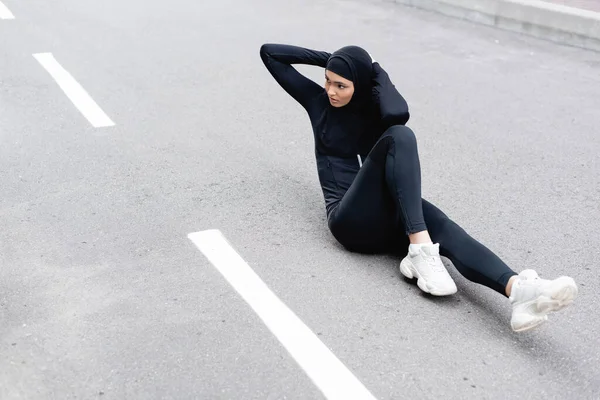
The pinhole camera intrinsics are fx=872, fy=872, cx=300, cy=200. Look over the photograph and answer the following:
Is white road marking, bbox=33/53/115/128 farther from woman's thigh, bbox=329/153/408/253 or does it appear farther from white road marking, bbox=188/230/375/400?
woman's thigh, bbox=329/153/408/253

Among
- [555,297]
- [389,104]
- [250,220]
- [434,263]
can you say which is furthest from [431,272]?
[250,220]

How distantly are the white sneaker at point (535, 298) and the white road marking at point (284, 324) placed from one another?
81 centimetres

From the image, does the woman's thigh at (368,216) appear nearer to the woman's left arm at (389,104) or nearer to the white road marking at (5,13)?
the woman's left arm at (389,104)

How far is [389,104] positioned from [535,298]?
1.30 meters

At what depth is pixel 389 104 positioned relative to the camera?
4539mm

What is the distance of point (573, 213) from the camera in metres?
5.50

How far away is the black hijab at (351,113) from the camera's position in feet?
15.1

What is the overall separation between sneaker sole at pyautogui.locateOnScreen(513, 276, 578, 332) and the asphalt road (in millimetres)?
185

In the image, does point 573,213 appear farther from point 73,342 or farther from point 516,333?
point 73,342

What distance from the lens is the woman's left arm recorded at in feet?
14.8

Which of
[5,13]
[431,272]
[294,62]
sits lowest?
[5,13]

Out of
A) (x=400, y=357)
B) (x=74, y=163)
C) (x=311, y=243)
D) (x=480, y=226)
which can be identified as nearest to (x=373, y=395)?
(x=400, y=357)

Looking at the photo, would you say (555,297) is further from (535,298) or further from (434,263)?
(434,263)

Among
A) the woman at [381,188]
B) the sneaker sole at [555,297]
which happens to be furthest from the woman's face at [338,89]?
the sneaker sole at [555,297]
